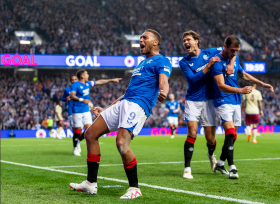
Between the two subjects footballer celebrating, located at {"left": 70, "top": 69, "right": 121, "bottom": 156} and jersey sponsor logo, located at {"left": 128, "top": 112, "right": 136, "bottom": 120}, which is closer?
jersey sponsor logo, located at {"left": 128, "top": 112, "right": 136, "bottom": 120}

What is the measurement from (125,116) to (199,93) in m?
2.37

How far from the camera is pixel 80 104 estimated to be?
35.2 feet

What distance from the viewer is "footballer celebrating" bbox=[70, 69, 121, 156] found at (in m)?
10.4

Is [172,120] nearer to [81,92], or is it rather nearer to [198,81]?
[81,92]

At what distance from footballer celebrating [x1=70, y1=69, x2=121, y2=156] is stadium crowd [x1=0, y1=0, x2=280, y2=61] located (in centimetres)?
1979

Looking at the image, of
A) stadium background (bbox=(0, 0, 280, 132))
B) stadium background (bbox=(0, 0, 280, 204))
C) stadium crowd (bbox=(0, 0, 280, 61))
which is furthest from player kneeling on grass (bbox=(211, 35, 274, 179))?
stadium crowd (bbox=(0, 0, 280, 61))

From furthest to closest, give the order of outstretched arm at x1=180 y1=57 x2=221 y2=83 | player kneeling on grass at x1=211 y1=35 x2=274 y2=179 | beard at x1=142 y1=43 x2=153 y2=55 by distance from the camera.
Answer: player kneeling on grass at x1=211 y1=35 x2=274 y2=179, outstretched arm at x1=180 y1=57 x2=221 y2=83, beard at x1=142 y1=43 x2=153 y2=55

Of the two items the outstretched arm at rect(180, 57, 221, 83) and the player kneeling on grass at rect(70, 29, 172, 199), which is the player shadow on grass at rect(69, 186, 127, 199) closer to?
the player kneeling on grass at rect(70, 29, 172, 199)

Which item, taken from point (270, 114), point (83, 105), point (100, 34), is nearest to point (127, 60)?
point (100, 34)

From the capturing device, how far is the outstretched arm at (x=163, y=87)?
4.21 metres

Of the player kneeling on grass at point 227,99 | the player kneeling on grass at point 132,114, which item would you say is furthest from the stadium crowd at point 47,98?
the player kneeling on grass at point 132,114

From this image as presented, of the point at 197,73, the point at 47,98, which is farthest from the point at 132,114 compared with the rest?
the point at 47,98

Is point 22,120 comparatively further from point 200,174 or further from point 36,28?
point 200,174

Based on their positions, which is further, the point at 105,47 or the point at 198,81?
the point at 105,47
